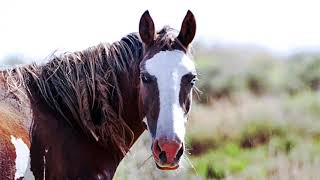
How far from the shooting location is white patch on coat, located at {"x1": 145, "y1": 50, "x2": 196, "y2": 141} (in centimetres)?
488

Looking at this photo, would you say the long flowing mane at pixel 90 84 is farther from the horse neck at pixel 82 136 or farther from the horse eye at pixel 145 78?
the horse eye at pixel 145 78

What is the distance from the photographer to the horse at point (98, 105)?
16.1 ft

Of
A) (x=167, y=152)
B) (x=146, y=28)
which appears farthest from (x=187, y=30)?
(x=167, y=152)

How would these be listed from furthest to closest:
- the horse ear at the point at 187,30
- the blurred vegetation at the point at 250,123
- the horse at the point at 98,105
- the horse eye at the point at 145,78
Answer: the blurred vegetation at the point at 250,123
the horse ear at the point at 187,30
the horse eye at the point at 145,78
the horse at the point at 98,105

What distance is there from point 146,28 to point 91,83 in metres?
0.56

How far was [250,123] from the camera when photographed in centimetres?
1600

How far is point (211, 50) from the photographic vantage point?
22750 mm

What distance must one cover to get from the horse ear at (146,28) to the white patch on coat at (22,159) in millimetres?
1135

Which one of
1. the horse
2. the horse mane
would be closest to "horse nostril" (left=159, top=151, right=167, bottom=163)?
the horse

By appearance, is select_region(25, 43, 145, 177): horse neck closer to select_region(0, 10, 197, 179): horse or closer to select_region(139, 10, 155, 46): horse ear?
select_region(0, 10, 197, 179): horse

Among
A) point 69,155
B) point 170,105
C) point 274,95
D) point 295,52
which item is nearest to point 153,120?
point 170,105

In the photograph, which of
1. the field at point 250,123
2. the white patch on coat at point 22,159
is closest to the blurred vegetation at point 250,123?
the field at point 250,123

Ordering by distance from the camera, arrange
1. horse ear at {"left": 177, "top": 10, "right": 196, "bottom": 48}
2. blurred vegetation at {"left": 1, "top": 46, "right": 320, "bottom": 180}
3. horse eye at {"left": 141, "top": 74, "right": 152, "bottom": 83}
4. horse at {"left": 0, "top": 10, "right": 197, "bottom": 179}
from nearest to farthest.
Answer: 1. horse at {"left": 0, "top": 10, "right": 197, "bottom": 179}
2. horse eye at {"left": 141, "top": 74, "right": 152, "bottom": 83}
3. horse ear at {"left": 177, "top": 10, "right": 196, "bottom": 48}
4. blurred vegetation at {"left": 1, "top": 46, "right": 320, "bottom": 180}

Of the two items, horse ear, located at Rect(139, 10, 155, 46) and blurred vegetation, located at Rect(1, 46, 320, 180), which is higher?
horse ear, located at Rect(139, 10, 155, 46)
